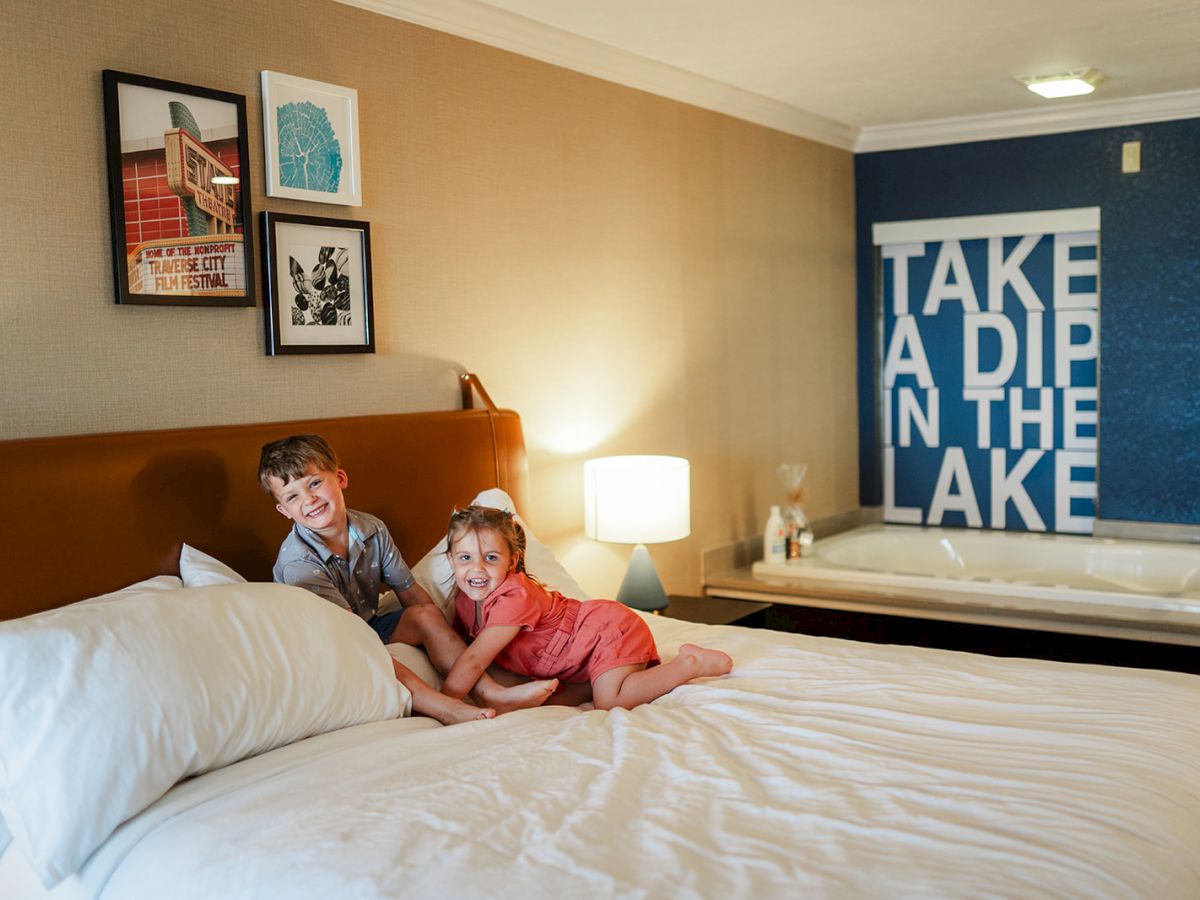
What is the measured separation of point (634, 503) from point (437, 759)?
5.49ft

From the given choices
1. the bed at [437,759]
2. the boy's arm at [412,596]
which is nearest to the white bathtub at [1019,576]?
the bed at [437,759]

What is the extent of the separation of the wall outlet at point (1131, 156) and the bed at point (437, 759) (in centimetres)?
299

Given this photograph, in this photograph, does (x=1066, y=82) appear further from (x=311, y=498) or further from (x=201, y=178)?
(x=311, y=498)

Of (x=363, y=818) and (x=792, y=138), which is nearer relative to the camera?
(x=363, y=818)

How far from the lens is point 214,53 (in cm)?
260

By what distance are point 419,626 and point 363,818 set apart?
864 mm

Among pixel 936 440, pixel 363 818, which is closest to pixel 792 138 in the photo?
pixel 936 440

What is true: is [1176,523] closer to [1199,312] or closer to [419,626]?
[1199,312]

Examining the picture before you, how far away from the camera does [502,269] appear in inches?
135

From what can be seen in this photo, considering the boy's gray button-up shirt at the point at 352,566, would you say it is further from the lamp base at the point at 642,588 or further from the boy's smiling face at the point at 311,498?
the lamp base at the point at 642,588

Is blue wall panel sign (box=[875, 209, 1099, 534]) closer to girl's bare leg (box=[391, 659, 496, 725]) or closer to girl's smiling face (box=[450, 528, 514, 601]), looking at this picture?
girl's smiling face (box=[450, 528, 514, 601])

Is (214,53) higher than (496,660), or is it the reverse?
(214,53)

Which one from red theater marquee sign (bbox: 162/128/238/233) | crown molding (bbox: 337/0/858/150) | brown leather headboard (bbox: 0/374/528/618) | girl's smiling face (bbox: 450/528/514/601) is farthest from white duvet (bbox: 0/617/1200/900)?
crown molding (bbox: 337/0/858/150)

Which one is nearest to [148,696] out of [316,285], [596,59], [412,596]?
[412,596]
